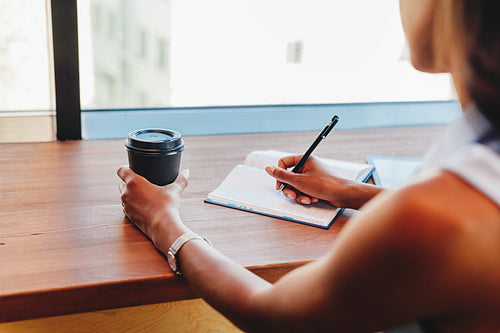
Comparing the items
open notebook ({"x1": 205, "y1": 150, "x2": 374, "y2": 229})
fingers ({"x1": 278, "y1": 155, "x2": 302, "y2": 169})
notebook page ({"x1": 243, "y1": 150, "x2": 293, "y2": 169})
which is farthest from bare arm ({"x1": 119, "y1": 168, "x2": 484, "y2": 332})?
notebook page ({"x1": 243, "y1": 150, "x2": 293, "y2": 169})

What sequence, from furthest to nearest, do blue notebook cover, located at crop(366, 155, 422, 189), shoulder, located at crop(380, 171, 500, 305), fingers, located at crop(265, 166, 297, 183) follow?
blue notebook cover, located at crop(366, 155, 422, 189) < fingers, located at crop(265, 166, 297, 183) < shoulder, located at crop(380, 171, 500, 305)

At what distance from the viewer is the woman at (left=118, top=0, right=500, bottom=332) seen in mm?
442

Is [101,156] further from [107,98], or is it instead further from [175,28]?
[175,28]

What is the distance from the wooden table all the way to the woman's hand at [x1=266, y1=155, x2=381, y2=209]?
5 cm

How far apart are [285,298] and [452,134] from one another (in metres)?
0.25

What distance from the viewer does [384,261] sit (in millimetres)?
453

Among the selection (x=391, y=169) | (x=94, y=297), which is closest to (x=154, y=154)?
(x=94, y=297)

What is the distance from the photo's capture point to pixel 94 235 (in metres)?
0.89

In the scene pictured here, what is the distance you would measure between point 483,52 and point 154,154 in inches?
24.0

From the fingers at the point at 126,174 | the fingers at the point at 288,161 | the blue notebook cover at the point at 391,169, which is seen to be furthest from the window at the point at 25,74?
the blue notebook cover at the point at 391,169

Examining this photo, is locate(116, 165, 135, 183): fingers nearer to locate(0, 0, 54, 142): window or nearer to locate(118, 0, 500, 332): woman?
locate(118, 0, 500, 332): woman

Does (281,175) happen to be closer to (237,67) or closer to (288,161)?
(288,161)

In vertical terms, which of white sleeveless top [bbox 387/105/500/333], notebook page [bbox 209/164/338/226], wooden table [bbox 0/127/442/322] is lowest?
wooden table [bbox 0/127/442/322]

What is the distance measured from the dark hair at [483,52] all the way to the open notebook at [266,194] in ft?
1.73
